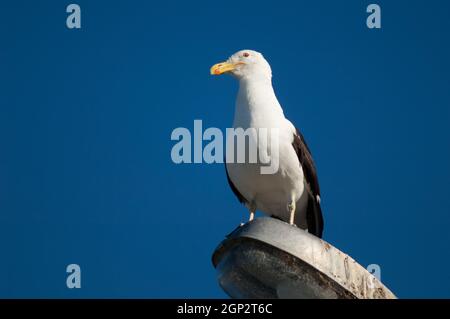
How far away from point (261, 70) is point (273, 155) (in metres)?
1.74

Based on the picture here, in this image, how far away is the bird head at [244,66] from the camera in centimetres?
1344

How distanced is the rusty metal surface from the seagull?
4049 mm

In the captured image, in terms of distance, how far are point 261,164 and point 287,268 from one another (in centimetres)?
444

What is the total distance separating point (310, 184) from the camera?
13062mm

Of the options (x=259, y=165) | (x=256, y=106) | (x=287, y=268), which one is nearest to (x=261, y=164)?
(x=259, y=165)

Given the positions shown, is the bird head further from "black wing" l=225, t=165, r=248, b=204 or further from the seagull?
"black wing" l=225, t=165, r=248, b=204

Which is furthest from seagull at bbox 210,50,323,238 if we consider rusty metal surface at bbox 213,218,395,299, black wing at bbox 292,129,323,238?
rusty metal surface at bbox 213,218,395,299

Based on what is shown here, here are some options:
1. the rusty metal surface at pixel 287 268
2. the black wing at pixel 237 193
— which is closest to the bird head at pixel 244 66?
the black wing at pixel 237 193

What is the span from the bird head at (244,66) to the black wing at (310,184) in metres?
1.10

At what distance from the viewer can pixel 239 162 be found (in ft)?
40.6

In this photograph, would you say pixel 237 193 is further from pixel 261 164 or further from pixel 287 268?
pixel 287 268

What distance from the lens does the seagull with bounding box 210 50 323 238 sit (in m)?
12.4
